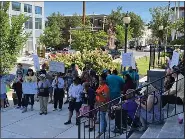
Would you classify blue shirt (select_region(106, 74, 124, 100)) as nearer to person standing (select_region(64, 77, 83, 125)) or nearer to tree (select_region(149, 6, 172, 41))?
person standing (select_region(64, 77, 83, 125))

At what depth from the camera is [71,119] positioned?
9.40 metres

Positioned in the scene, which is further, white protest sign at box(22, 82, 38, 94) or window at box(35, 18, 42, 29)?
window at box(35, 18, 42, 29)

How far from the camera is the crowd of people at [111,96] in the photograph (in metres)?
6.56

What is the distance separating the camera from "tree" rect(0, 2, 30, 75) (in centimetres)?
1234

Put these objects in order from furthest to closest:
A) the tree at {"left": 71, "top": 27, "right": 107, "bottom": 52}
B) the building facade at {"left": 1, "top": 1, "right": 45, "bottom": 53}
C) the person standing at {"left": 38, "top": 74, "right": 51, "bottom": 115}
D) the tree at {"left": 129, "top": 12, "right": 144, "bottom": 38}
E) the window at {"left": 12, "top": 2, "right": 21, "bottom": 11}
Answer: the tree at {"left": 129, "top": 12, "right": 144, "bottom": 38} → the building facade at {"left": 1, "top": 1, "right": 45, "bottom": 53} → the window at {"left": 12, "top": 2, "right": 21, "bottom": 11} → the tree at {"left": 71, "top": 27, "right": 107, "bottom": 52} → the person standing at {"left": 38, "top": 74, "right": 51, "bottom": 115}

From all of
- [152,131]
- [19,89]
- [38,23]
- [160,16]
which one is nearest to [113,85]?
[152,131]

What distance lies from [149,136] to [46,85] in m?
4.86

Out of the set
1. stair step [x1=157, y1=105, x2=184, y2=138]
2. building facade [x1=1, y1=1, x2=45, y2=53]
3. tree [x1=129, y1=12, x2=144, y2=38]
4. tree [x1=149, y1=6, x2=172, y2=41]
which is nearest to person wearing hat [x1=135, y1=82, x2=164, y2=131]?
stair step [x1=157, y1=105, x2=184, y2=138]

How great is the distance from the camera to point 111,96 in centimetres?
877

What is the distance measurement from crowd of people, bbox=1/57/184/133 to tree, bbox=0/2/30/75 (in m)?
1.35

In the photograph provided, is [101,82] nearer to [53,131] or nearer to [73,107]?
[73,107]

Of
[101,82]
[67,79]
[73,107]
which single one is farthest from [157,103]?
[67,79]

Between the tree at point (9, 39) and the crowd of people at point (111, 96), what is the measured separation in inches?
53.0

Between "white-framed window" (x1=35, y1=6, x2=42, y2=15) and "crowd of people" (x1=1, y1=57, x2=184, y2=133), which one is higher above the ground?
"white-framed window" (x1=35, y1=6, x2=42, y2=15)
